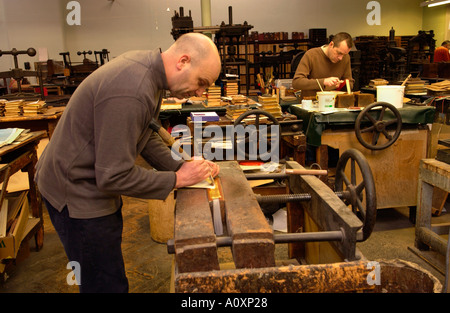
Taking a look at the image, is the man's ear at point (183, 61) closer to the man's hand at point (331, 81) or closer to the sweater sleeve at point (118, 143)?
the sweater sleeve at point (118, 143)

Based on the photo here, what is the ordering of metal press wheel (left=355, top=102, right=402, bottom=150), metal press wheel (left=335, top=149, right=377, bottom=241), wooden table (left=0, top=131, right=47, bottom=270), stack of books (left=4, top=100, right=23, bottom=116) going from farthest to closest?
stack of books (left=4, top=100, right=23, bottom=116)
metal press wheel (left=355, top=102, right=402, bottom=150)
wooden table (left=0, top=131, right=47, bottom=270)
metal press wheel (left=335, top=149, right=377, bottom=241)

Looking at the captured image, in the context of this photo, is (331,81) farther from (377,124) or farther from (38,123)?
(38,123)

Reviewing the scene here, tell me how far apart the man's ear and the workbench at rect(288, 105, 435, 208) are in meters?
2.10

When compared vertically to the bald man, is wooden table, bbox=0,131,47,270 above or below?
below

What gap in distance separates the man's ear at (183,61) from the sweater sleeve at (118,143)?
23cm

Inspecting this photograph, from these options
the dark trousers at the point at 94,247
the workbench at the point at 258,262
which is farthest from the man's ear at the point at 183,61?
the dark trousers at the point at 94,247

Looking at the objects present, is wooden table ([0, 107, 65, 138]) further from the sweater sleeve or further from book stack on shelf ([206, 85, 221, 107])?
the sweater sleeve

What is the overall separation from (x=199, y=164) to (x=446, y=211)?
3.06m

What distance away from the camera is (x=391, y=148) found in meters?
3.50

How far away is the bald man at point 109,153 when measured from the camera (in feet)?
4.62

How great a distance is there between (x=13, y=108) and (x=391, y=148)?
3.88 metres

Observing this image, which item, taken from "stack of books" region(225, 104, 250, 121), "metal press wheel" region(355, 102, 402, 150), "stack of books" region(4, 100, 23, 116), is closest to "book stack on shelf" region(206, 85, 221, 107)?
"stack of books" region(225, 104, 250, 121)

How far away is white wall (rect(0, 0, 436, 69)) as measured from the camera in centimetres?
916

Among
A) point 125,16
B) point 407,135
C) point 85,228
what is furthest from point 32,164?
point 125,16
